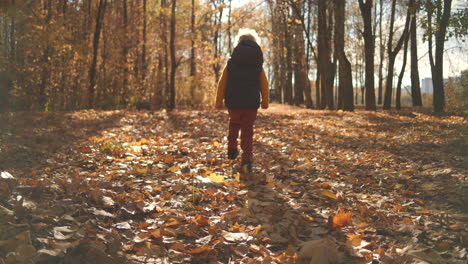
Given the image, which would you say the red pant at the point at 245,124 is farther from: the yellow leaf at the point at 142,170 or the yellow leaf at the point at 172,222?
the yellow leaf at the point at 172,222

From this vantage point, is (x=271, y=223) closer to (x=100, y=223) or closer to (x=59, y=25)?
(x=100, y=223)

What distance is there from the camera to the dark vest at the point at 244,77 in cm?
544

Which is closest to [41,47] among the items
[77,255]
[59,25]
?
[59,25]

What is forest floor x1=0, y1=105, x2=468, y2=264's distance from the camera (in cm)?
273

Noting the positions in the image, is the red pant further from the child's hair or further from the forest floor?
the child's hair

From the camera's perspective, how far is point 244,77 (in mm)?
5516

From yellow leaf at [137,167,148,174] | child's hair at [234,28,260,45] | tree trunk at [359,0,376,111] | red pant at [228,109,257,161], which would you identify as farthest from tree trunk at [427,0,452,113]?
yellow leaf at [137,167,148,174]

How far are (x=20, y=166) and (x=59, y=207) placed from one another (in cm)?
286

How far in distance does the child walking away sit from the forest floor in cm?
66

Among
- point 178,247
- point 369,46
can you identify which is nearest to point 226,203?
point 178,247

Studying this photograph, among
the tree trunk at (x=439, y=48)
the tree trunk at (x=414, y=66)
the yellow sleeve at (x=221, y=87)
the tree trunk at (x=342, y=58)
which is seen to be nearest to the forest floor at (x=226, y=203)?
the yellow sleeve at (x=221, y=87)

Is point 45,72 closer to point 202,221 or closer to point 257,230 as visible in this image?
point 202,221

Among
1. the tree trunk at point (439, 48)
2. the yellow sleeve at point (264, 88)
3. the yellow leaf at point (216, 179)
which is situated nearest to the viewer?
the yellow leaf at point (216, 179)

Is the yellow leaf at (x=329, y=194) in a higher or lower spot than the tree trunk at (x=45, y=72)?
lower
